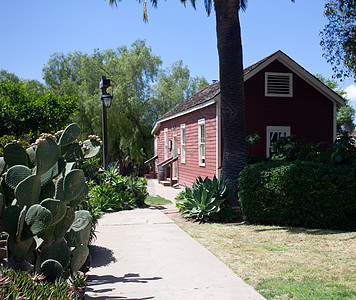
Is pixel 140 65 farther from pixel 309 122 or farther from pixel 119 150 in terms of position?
pixel 309 122

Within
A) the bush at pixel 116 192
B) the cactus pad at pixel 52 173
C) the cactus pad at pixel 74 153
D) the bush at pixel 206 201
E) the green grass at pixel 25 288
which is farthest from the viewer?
the bush at pixel 116 192

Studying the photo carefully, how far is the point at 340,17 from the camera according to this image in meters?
14.1

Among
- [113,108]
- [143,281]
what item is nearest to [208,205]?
[143,281]

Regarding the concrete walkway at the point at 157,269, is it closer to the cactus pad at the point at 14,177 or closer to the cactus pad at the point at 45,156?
the cactus pad at the point at 14,177

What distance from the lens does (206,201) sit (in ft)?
30.1

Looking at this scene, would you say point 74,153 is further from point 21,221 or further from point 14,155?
point 21,221

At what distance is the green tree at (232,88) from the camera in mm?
10109

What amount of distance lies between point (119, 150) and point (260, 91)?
56.3 ft

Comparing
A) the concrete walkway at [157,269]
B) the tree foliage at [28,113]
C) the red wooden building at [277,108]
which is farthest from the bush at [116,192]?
the red wooden building at [277,108]

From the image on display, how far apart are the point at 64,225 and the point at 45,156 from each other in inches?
29.1

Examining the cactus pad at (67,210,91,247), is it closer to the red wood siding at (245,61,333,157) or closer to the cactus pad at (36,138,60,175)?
the cactus pad at (36,138,60,175)

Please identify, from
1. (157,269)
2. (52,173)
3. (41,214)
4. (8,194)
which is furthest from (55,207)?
(157,269)

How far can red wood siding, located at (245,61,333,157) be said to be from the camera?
46.9 feet

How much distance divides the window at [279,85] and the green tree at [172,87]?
16.6m
